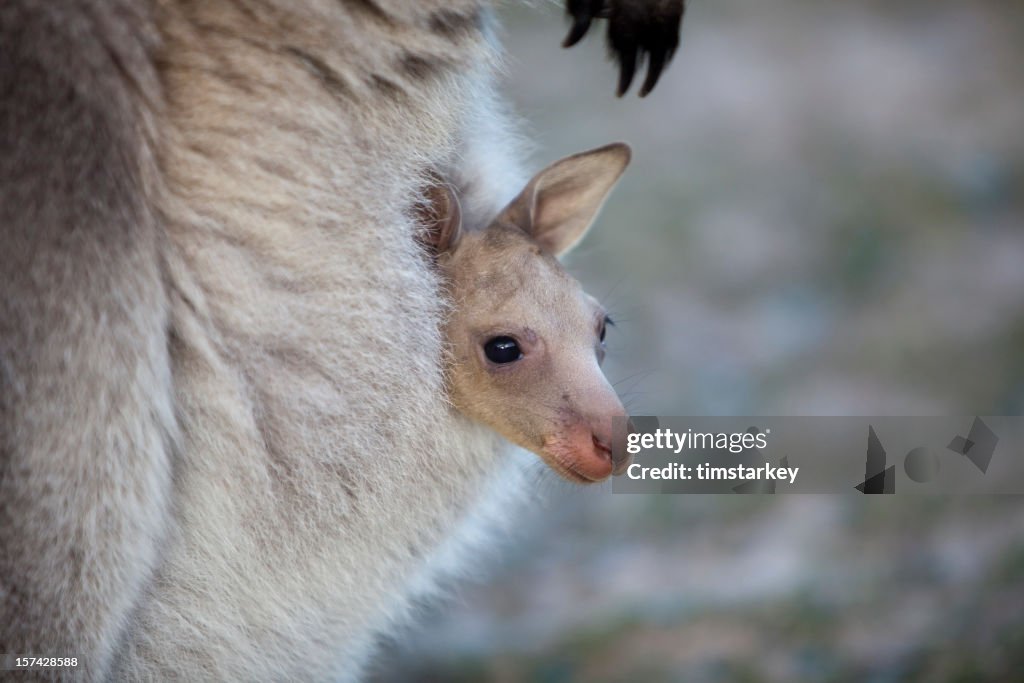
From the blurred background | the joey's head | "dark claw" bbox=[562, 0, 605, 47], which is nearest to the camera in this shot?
the joey's head

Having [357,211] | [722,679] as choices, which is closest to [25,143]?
[357,211]

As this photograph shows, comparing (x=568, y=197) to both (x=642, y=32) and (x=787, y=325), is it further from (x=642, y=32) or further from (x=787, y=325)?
(x=787, y=325)

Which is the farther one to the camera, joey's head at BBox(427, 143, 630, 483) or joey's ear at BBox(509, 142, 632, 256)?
joey's ear at BBox(509, 142, 632, 256)

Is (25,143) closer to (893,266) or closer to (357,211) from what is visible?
(357,211)

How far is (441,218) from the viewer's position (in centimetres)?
193

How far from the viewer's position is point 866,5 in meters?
5.56

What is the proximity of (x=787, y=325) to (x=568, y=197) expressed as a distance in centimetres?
236

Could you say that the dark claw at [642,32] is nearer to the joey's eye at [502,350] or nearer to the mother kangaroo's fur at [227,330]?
the mother kangaroo's fur at [227,330]

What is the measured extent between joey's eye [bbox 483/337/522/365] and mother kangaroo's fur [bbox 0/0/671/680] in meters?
0.08

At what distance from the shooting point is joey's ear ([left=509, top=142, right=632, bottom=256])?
2.05 metres

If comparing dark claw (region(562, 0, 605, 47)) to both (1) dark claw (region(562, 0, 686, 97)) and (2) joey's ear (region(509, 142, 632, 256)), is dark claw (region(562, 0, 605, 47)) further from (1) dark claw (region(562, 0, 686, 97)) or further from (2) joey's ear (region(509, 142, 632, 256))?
(2) joey's ear (region(509, 142, 632, 256))

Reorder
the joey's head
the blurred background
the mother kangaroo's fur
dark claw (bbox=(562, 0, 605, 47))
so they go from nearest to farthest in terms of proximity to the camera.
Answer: the mother kangaroo's fur, the joey's head, dark claw (bbox=(562, 0, 605, 47)), the blurred background

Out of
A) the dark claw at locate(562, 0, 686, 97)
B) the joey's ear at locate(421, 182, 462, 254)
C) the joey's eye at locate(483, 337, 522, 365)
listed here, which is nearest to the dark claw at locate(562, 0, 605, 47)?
the dark claw at locate(562, 0, 686, 97)

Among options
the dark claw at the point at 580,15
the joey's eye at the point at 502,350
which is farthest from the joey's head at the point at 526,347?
the dark claw at the point at 580,15
